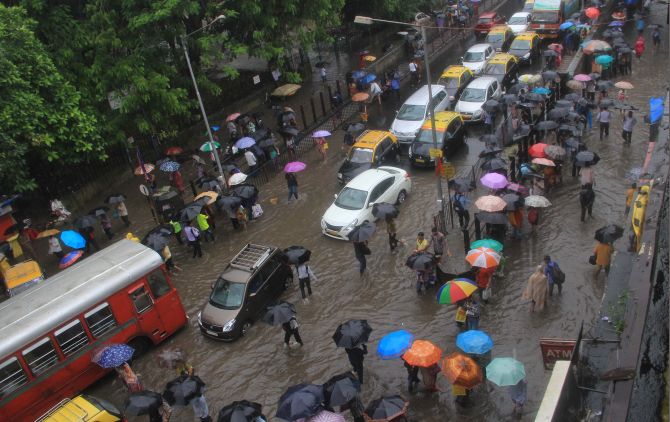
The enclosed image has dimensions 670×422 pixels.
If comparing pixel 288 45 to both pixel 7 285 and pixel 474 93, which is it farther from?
pixel 7 285

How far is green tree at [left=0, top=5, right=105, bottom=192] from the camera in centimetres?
1920

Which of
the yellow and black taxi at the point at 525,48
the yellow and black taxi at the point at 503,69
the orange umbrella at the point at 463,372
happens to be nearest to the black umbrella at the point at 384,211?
the orange umbrella at the point at 463,372

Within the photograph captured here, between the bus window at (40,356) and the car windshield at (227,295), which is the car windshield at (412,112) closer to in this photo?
the car windshield at (227,295)

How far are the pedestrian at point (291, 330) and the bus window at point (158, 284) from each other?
327 centimetres

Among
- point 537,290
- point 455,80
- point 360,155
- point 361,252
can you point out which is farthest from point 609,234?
point 455,80

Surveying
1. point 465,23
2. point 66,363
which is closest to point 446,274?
point 66,363

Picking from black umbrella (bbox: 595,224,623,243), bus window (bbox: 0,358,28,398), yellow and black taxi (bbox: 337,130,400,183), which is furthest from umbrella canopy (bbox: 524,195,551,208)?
bus window (bbox: 0,358,28,398)

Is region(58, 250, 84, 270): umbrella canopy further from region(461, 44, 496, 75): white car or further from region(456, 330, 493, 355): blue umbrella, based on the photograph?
region(461, 44, 496, 75): white car

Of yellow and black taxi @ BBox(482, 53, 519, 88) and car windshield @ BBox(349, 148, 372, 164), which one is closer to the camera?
car windshield @ BBox(349, 148, 372, 164)

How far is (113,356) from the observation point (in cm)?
1348

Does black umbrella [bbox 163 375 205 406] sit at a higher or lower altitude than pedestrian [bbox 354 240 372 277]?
higher

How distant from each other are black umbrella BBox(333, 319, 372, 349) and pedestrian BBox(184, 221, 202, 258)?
779cm

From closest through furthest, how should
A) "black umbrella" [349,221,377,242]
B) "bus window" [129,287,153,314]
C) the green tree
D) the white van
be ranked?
"bus window" [129,287,153,314], "black umbrella" [349,221,377,242], the green tree, the white van

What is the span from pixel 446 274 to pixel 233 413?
768 centimetres
